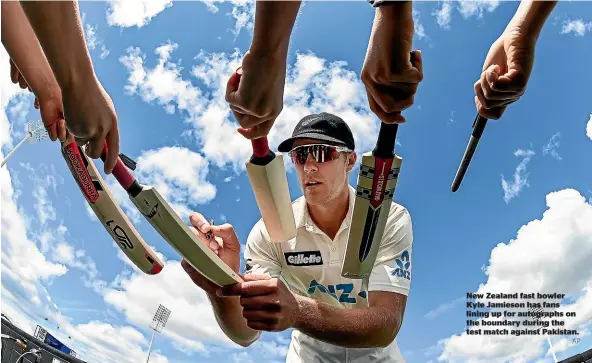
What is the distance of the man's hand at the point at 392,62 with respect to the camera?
1.29 meters

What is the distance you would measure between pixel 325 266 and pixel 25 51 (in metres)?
2.05

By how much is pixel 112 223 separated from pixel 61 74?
1087 millimetres

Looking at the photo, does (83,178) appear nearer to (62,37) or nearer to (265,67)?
(62,37)

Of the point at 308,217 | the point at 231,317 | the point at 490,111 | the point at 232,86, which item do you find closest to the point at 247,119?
the point at 232,86

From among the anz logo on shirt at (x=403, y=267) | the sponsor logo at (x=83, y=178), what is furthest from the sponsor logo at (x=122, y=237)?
the anz logo on shirt at (x=403, y=267)

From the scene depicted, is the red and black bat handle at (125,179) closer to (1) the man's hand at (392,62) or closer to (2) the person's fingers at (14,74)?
(2) the person's fingers at (14,74)

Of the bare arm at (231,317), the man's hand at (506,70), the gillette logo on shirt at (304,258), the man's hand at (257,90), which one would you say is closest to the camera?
the man's hand at (257,90)

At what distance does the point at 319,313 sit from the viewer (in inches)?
89.6

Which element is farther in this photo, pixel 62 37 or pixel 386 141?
pixel 386 141

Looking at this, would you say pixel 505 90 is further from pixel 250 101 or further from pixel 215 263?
pixel 215 263

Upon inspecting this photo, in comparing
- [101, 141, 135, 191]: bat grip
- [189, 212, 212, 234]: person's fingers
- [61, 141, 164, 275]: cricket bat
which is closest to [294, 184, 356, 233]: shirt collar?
[189, 212, 212, 234]: person's fingers

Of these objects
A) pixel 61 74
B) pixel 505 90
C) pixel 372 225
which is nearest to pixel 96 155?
pixel 61 74

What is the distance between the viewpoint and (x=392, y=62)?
1335mm

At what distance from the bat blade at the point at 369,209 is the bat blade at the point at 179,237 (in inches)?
22.0
